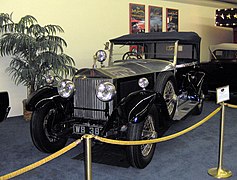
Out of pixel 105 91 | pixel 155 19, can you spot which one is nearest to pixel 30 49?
pixel 105 91

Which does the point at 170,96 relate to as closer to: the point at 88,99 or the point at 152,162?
the point at 152,162

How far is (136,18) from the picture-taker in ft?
26.6

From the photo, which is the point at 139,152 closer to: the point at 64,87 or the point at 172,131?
the point at 64,87

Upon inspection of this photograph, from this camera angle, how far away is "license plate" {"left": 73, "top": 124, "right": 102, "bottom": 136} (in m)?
3.27

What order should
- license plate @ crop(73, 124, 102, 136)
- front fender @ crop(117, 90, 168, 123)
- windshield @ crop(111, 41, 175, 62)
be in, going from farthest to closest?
windshield @ crop(111, 41, 175, 62) → license plate @ crop(73, 124, 102, 136) → front fender @ crop(117, 90, 168, 123)

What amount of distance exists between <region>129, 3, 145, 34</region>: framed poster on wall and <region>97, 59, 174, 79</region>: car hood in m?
3.62

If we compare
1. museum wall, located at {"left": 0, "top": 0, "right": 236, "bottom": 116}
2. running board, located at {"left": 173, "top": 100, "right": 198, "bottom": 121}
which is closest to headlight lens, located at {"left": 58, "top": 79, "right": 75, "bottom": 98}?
running board, located at {"left": 173, "top": 100, "right": 198, "bottom": 121}

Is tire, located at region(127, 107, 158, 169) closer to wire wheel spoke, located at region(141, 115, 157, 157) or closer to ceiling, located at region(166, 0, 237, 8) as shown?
wire wheel spoke, located at region(141, 115, 157, 157)

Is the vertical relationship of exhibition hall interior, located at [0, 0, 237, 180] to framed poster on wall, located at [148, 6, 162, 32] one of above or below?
below

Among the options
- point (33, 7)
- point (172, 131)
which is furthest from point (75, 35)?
point (172, 131)

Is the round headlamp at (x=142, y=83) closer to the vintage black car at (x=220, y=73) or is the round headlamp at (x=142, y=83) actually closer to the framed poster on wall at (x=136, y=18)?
the vintage black car at (x=220, y=73)

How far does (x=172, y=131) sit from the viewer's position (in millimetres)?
4645

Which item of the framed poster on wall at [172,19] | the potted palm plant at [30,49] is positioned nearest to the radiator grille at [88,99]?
the potted palm plant at [30,49]

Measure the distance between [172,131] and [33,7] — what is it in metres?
3.56
